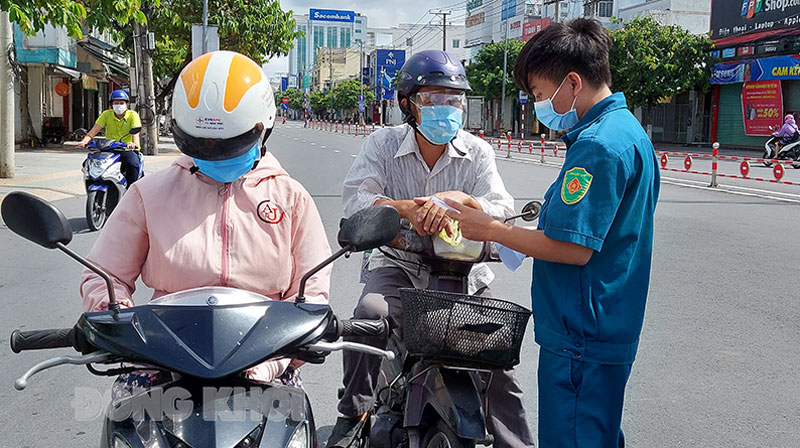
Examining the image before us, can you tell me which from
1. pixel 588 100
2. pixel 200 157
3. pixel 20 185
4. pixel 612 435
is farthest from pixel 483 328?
pixel 20 185

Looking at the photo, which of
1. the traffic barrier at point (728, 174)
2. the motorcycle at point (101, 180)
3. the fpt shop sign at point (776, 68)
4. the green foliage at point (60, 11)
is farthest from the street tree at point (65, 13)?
the fpt shop sign at point (776, 68)

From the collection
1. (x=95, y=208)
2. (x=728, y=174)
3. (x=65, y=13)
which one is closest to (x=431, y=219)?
(x=95, y=208)

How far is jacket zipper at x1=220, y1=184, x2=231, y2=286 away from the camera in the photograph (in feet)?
7.56

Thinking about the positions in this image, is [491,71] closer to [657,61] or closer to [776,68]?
[657,61]

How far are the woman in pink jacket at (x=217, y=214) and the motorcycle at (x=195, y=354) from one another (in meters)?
0.30

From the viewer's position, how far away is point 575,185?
2279 millimetres

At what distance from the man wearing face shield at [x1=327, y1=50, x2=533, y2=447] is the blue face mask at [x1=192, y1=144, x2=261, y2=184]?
0.71m

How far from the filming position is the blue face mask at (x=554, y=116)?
8.26 ft

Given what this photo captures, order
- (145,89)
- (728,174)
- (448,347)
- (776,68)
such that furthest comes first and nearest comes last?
(776,68), (145,89), (728,174), (448,347)

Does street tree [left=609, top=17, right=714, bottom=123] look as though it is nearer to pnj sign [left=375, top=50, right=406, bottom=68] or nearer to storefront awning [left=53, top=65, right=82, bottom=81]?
storefront awning [left=53, top=65, right=82, bottom=81]

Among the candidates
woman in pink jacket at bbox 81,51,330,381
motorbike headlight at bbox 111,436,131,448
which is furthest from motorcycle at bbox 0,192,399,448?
woman in pink jacket at bbox 81,51,330,381

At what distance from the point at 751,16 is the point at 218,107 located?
36.9 meters

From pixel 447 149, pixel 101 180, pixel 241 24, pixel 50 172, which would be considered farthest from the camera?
pixel 241 24

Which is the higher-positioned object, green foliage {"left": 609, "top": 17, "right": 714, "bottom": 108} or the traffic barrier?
green foliage {"left": 609, "top": 17, "right": 714, "bottom": 108}
